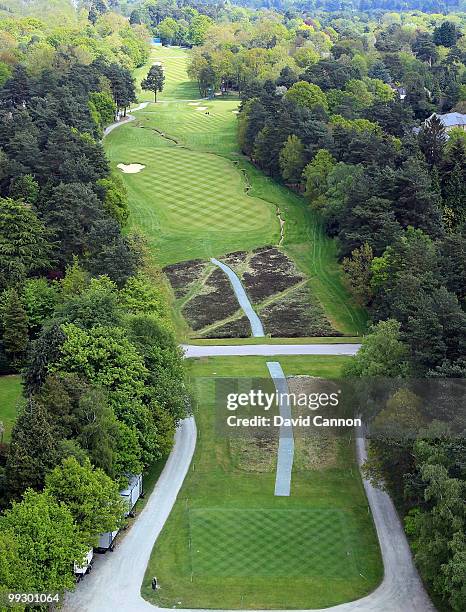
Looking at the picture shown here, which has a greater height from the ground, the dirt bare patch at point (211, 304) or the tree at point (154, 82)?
the tree at point (154, 82)

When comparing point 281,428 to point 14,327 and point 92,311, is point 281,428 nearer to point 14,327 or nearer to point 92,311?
point 92,311

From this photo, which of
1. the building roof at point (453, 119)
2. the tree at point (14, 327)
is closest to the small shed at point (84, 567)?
the tree at point (14, 327)

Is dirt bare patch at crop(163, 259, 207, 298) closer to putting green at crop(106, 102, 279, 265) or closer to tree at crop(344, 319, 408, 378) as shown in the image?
putting green at crop(106, 102, 279, 265)

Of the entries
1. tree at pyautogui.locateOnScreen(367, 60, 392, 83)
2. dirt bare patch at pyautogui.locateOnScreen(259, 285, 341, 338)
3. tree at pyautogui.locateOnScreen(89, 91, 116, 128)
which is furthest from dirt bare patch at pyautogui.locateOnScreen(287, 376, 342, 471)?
tree at pyautogui.locateOnScreen(367, 60, 392, 83)

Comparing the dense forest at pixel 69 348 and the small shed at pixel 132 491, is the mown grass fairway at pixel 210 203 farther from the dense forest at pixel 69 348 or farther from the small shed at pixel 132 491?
the small shed at pixel 132 491

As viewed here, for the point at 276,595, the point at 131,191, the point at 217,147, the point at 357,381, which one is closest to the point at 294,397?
the point at 357,381

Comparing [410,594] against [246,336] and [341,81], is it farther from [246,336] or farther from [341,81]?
[341,81]
